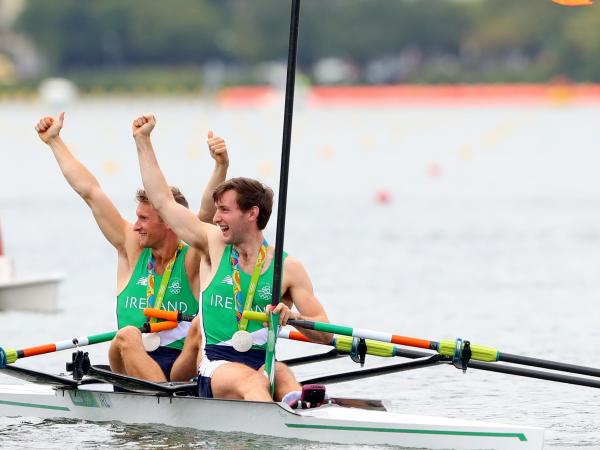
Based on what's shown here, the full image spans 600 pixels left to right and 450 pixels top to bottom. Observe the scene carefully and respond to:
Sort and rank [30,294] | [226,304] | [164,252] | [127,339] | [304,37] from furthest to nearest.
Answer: [304,37]
[30,294]
[164,252]
[127,339]
[226,304]

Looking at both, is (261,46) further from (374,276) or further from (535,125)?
(374,276)

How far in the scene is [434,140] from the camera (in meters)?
53.7

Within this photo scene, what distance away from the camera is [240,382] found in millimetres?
9094

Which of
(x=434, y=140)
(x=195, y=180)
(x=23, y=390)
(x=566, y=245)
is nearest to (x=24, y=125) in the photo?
(x=434, y=140)

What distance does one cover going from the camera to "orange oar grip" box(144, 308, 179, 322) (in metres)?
9.62

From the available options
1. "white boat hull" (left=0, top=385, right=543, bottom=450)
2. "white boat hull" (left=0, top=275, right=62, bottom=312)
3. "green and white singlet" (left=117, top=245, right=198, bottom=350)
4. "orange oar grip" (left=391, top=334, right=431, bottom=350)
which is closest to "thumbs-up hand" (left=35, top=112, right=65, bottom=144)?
"green and white singlet" (left=117, top=245, right=198, bottom=350)

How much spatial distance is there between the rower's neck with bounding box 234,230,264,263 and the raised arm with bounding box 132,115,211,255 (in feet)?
0.80

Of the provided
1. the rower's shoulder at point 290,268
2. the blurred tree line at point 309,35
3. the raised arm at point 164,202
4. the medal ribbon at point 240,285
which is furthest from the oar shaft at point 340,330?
the blurred tree line at point 309,35

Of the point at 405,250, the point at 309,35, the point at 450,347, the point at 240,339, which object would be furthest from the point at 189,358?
the point at 309,35

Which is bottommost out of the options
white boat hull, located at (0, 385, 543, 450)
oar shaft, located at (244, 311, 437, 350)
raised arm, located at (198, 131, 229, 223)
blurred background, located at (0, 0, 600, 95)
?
white boat hull, located at (0, 385, 543, 450)

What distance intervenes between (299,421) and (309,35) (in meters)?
117

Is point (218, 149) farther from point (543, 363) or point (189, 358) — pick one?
point (543, 363)

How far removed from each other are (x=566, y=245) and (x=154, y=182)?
13669 millimetres

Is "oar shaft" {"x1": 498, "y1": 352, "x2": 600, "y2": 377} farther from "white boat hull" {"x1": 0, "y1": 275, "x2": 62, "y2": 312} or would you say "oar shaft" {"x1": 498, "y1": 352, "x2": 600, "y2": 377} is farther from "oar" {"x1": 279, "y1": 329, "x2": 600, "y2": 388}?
"white boat hull" {"x1": 0, "y1": 275, "x2": 62, "y2": 312}
